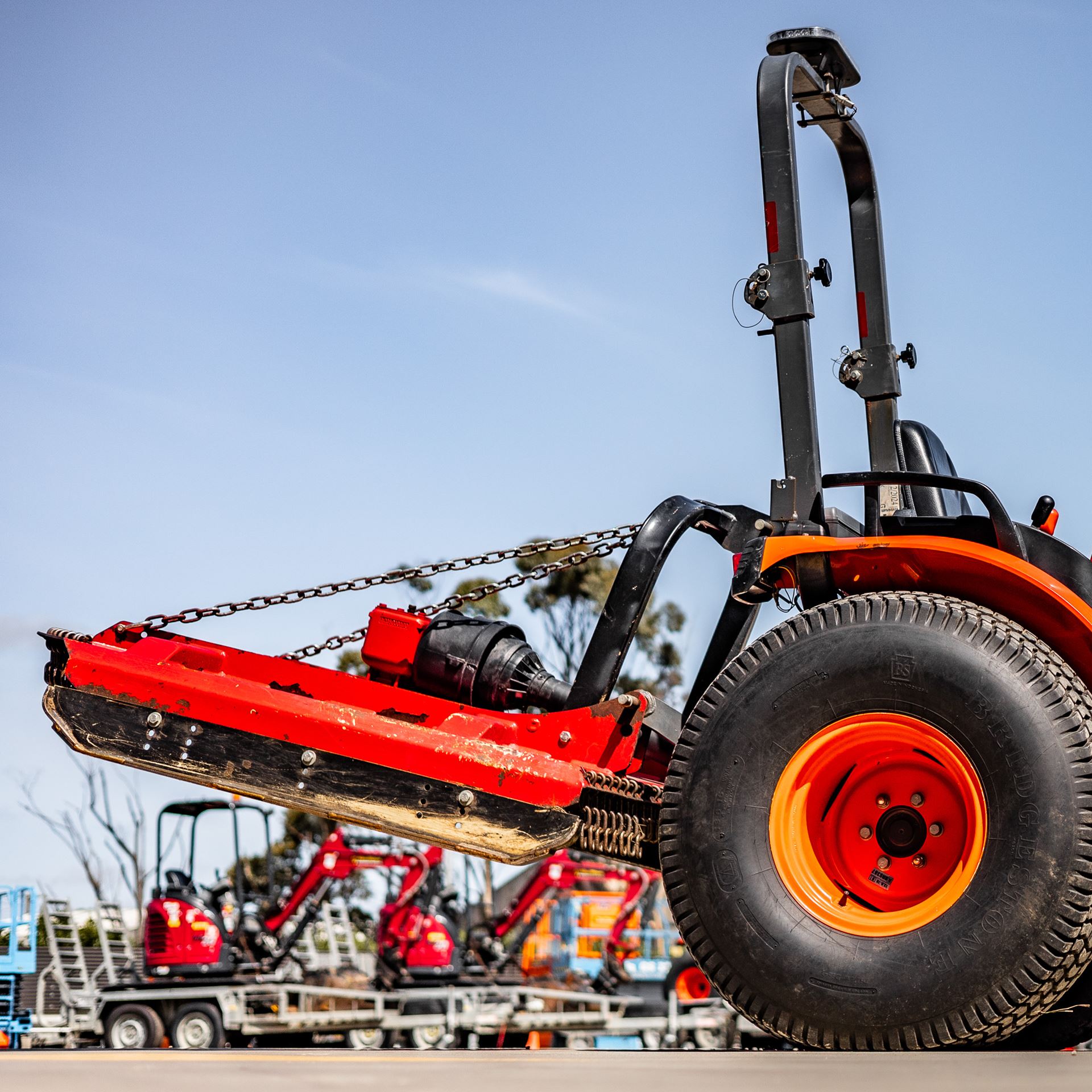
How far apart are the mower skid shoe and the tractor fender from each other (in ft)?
3.41

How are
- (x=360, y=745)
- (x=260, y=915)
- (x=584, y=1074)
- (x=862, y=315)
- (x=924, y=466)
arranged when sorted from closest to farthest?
(x=584, y=1074)
(x=360, y=745)
(x=924, y=466)
(x=862, y=315)
(x=260, y=915)

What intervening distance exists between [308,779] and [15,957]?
1232cm

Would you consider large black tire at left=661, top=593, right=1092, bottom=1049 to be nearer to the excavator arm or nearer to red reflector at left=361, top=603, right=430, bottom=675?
red reflector at left=361, top=603, right=430, bottom=675

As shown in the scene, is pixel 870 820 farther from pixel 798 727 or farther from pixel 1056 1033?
pixel 1056 1033

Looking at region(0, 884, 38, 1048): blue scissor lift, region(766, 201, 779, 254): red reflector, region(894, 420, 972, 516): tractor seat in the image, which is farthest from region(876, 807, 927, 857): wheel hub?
region(0, 884, 38, 1048): blue scissor lift

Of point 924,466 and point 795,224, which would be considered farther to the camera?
point 924,466

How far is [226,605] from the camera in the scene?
500 cm

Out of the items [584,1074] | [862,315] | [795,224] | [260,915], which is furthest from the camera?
[260,915]

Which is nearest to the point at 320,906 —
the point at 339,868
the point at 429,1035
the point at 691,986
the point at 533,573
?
the point at 339,868

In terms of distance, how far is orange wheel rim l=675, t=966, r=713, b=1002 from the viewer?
1802 cm

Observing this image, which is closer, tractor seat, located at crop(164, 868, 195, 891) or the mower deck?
the mower deck

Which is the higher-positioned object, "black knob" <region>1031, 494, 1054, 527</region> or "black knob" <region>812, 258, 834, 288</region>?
"black knob" <region>812, 258, 834, 288</region>

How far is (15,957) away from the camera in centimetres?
1504

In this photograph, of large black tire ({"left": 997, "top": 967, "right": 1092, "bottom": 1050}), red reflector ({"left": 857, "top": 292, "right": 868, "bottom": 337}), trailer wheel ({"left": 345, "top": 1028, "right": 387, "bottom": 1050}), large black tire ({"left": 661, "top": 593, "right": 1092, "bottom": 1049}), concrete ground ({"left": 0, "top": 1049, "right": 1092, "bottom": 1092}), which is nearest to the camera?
Result: concrete ground ({"left": 0, "top": 1049, "right": 1092, "bottom": 1092})
